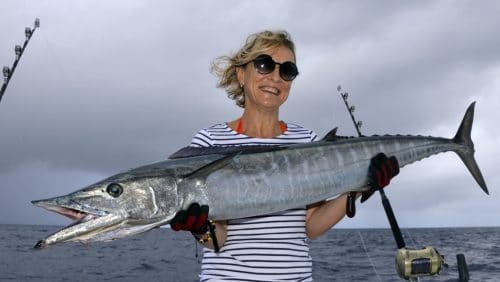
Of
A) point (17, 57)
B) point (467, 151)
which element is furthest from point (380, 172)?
point (17, 57)

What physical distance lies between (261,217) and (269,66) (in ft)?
3.70

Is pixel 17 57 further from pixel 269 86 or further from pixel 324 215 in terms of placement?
pixel 324 215

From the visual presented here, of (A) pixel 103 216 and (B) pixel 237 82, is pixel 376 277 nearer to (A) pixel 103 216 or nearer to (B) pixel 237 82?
(B) pixel 237 82

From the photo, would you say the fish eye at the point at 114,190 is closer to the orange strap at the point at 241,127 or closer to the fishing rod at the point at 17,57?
the orange strap at the point at 241,127

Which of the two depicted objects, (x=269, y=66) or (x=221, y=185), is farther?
(x=269, y=66)

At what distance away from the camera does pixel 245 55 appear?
4.22 metres

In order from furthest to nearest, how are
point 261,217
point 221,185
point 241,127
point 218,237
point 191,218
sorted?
1. point 241,127
2. point 261,217
3. point 218,237
4. point 221,185
5. point 191,218

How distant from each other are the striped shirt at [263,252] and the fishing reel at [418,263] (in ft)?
2.89

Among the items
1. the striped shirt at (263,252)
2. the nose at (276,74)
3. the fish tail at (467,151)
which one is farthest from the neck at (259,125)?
the fish tail at (467,151)

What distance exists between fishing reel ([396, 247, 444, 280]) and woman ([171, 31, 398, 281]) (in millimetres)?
598

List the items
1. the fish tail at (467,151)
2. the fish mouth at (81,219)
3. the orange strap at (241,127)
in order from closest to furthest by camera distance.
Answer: the fish mouth at (81,219) < the orange strap at (241,127) < the fish tail at (467,151)

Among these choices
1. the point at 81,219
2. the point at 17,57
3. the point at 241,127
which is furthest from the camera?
the point at 17,57

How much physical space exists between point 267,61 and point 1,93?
434cm

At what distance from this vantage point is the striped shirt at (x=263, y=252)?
357 centimetres
